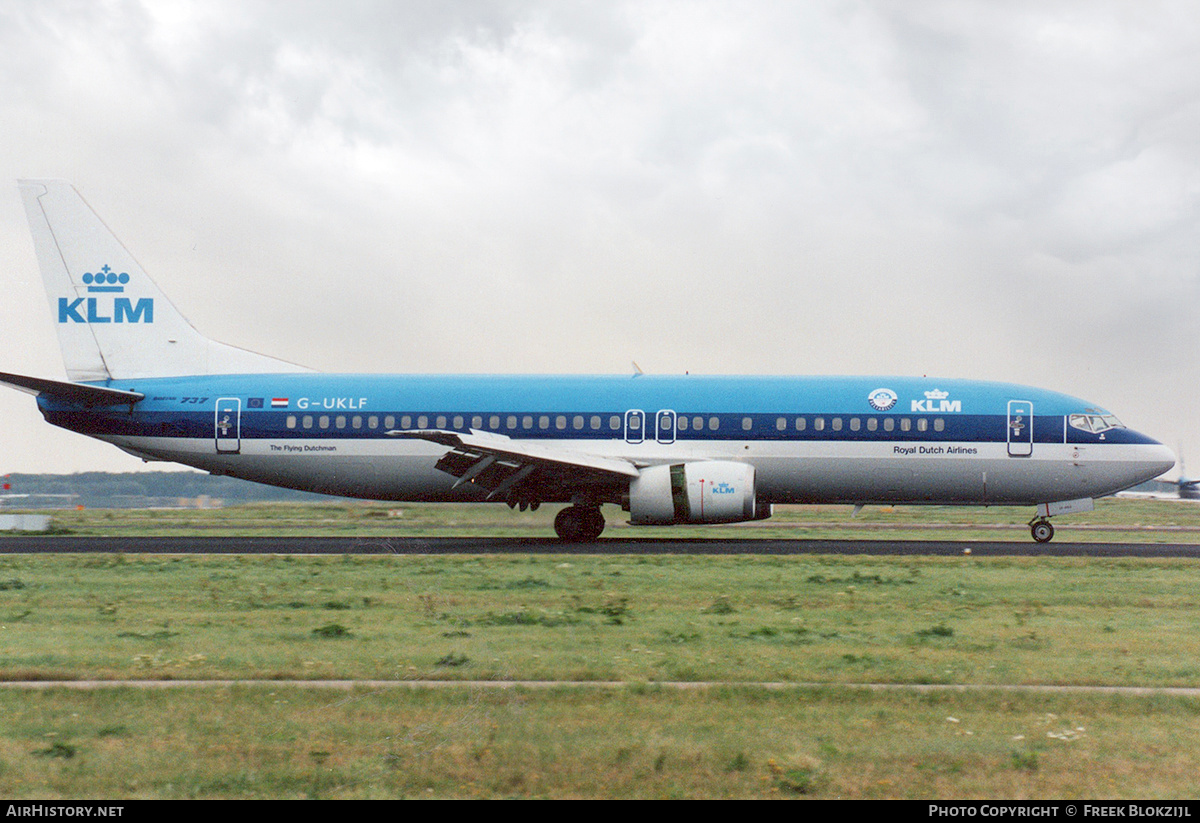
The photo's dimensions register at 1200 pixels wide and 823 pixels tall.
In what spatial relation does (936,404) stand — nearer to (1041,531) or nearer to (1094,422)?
(1094,422)

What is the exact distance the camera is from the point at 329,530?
118 feet

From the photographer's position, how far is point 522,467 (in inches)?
1083

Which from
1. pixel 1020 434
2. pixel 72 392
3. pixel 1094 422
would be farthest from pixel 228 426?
pixel 1094 422

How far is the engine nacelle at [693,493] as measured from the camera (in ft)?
88.4

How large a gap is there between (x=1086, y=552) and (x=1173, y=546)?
5130 mm

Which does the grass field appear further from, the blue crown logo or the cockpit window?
the blue crown logo

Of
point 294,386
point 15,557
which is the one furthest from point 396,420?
point 15,557

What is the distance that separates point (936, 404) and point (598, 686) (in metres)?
22.0

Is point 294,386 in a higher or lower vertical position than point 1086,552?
higher

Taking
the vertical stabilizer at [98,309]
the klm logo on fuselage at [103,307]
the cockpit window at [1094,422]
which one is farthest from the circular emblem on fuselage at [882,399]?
the klm logo on fuselage at [103,307]

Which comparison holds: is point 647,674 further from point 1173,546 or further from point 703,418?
point 1173,546

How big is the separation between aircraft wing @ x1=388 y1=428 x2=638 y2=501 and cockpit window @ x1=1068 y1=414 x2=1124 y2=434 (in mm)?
12143

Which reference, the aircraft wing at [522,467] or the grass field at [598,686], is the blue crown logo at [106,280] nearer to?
the aircraft wing at [522,467]

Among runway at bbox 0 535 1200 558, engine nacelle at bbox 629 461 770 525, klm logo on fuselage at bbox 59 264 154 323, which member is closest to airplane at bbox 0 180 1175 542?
engine nacelle at bbox 629 461 770 525
